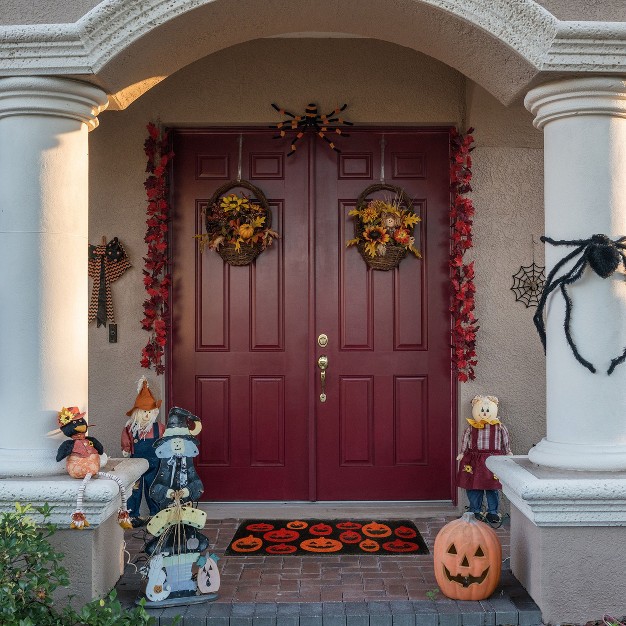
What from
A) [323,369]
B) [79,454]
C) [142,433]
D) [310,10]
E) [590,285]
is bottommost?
[142,433]

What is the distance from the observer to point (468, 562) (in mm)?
3855

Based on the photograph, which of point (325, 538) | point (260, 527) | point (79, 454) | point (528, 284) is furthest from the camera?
point (528, 284)

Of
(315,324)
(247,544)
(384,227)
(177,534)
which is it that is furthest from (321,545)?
(384,227)

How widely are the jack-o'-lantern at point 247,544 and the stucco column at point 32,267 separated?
4.63 feet

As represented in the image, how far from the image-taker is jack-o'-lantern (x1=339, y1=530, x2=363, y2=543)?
16.4ft

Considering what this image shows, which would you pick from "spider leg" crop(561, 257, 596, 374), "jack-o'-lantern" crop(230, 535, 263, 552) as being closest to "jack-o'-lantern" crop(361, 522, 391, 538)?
"jack-o'-lantern" crop(230, 535, 263, 552)

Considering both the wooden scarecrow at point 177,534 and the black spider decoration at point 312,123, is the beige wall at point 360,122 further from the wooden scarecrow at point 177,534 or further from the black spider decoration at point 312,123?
the wooden scarecrow at point 177,534

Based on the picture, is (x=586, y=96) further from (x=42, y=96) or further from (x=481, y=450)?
(x=42, y=96)

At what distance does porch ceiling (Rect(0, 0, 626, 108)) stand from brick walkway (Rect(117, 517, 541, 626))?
2542mm

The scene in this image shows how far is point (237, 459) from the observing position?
230 inches

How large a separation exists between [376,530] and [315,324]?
4.94 ft

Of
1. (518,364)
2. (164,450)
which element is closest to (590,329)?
(518,364)

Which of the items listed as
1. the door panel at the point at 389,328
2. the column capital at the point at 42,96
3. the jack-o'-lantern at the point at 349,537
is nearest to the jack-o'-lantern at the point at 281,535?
the jack-o'-lantern at the point at 349,537

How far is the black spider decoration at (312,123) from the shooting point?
572 centimetres
